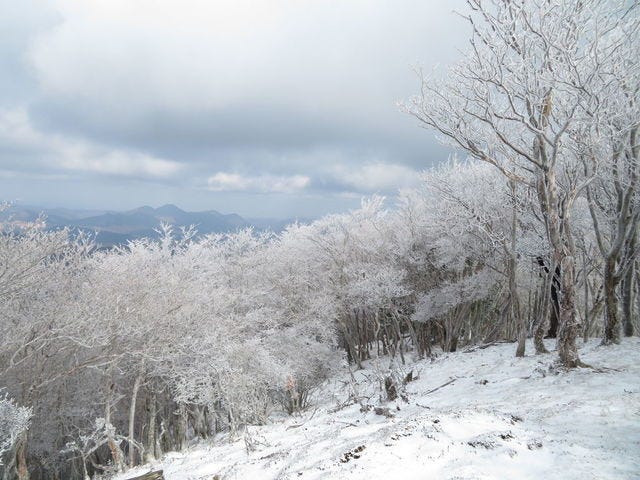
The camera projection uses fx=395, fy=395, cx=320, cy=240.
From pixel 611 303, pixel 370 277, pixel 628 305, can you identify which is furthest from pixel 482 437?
pixel 370 277

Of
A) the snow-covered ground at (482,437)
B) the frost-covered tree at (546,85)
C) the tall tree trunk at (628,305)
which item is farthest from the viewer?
the tall tree trunk at (628,305)

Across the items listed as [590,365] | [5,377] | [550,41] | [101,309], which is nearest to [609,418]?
[590,365]

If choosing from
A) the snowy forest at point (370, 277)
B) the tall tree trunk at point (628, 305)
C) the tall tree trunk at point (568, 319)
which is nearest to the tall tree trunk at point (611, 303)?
the snowy forest at point (370, 277)

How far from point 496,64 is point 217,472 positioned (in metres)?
10.4

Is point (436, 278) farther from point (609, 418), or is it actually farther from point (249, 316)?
point (609, 418)

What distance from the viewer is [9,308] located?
14305mm

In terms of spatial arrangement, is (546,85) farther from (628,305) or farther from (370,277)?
(370,277)

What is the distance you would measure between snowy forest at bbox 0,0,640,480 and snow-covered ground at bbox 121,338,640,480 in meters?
1.21

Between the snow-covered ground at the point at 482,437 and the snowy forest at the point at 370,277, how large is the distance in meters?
1.21

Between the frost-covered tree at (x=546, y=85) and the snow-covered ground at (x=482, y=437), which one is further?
the frost-covered tree at (x=546, y=85)

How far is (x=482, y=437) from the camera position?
521 cm

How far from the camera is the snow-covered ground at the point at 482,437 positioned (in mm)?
4621

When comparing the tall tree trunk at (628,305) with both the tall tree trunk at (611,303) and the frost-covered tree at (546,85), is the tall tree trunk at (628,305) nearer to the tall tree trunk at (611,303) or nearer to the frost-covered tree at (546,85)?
the tall tree trunk at (611,303)

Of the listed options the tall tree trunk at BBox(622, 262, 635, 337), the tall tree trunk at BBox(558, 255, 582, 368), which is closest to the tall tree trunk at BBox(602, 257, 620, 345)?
the tall tree trunk at BBox(622, 262, 635, 337)
